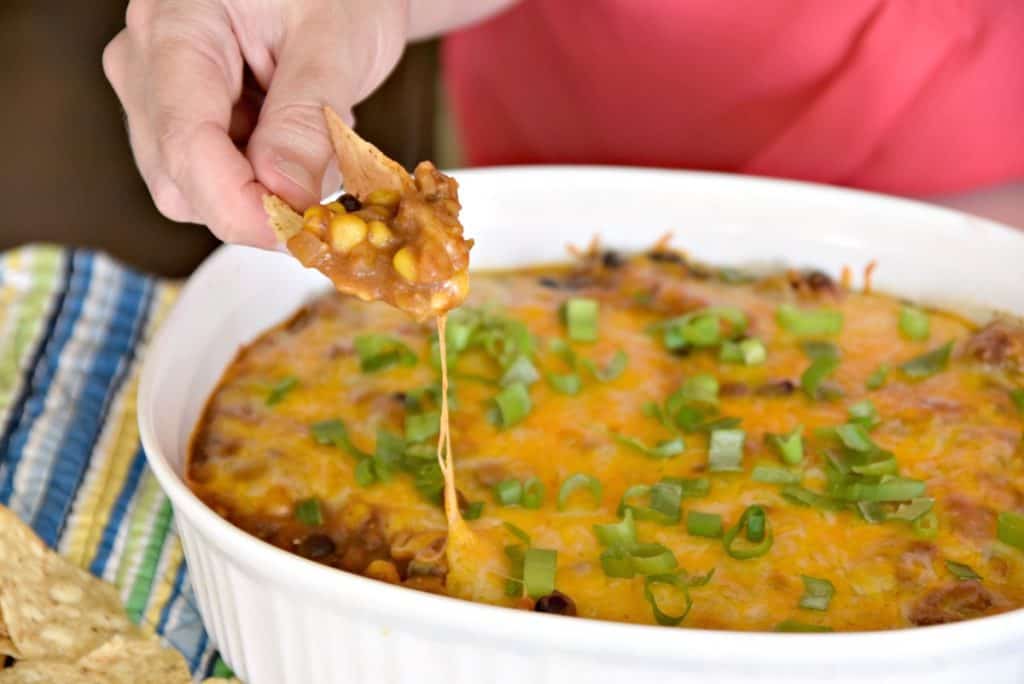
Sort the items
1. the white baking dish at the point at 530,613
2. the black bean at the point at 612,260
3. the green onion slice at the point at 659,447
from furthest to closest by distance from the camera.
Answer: the black bean at the point at 612,260 → the green onion slice at the point at 659,447 → the white baking dish at the point at 530,613

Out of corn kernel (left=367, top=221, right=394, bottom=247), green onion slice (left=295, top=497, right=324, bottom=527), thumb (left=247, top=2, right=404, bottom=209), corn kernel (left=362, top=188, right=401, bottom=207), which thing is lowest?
green onion slice (left=295, top=497, right=324, bottom=527)

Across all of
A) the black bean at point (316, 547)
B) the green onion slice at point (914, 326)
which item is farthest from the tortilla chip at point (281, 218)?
the green onion slice at point (914, 326)

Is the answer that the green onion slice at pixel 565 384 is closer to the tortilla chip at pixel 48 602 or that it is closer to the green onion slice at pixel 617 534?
the green onion slice at pixel 617 534

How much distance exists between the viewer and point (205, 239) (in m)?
4.86

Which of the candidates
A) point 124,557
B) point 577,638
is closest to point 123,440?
point 124,557

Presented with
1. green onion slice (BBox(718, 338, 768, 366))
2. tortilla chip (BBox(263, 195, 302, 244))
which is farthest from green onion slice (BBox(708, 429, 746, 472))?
tortilla chip (BBox(263, 195, 302, 244))

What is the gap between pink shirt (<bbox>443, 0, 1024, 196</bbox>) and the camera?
2412 mm

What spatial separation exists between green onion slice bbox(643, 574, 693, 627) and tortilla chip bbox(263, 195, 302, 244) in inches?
23.9

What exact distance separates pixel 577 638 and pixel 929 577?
544mm

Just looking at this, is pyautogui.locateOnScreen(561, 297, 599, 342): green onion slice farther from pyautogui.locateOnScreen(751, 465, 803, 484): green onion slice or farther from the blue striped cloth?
the blue striped cloth

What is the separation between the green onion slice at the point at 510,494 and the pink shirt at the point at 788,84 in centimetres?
116

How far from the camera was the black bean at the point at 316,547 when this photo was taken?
66.2 inches

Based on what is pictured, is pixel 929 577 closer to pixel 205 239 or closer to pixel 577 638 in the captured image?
pixel 577 638

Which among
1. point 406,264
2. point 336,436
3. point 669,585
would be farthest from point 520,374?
point 406,264
